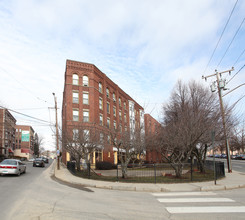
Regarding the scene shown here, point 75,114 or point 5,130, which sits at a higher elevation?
point 75,114

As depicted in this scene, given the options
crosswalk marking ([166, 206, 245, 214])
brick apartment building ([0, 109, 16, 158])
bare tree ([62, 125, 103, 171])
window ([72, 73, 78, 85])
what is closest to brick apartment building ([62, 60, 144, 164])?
window ([72, 73, 78, 85])

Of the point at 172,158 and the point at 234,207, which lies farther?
the point at 172,158

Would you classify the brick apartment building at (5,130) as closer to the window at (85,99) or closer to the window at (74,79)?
the window at (74,79)

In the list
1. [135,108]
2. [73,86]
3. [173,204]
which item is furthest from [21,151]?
[173,204]

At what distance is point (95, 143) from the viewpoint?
18281mm

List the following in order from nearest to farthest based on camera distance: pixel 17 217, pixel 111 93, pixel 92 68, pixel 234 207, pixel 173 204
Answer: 1. pixel 17 217
2. pixel 234 207
3. pixel 173 204
4. pixel 92 68
5. pixel 111 93

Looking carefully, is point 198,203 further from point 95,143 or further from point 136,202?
point 95,143

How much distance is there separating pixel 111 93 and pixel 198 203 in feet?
101

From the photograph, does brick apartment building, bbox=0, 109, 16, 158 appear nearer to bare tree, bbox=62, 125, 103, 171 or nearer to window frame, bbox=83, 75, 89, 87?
window frame, bbox=83, 75, 89, 87

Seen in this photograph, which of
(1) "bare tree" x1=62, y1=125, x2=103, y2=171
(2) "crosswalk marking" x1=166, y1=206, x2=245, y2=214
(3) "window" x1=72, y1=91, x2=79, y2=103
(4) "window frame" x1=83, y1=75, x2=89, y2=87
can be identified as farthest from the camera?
(4) "window frame" x1=83, y1=75, x2=89, y2=87

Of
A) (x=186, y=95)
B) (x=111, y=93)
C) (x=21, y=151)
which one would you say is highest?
(x=111, y=93)

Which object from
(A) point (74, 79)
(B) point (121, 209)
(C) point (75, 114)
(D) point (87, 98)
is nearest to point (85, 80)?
(A) point (74, 79)

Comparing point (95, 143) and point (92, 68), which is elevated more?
point (92, 68)

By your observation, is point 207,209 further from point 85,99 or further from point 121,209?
point 85,99
